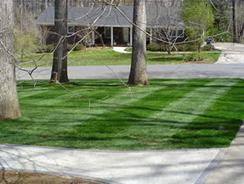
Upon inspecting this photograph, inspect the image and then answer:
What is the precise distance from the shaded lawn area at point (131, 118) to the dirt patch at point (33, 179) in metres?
1.23

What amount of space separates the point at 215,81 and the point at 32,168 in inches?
533

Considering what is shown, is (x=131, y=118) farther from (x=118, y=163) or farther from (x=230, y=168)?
(x=230, y=168)

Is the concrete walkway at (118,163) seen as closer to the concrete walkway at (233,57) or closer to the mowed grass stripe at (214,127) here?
the mowed grass stripe at (214,127)

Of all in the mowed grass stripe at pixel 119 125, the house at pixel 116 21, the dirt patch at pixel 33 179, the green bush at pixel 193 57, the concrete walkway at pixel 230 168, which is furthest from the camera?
the green bush at pixel 193 57

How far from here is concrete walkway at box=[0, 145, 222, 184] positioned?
696 centimetres

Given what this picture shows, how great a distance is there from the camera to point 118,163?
25.3 ft

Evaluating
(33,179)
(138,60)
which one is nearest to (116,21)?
(33,179)

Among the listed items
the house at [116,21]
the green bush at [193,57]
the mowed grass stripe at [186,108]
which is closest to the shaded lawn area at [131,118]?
the mowed grass stripe at [186,108]

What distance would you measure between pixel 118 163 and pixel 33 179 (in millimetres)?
1334

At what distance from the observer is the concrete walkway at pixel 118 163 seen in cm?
696

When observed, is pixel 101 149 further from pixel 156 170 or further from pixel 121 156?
pixel 156 170

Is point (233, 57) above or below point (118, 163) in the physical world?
above

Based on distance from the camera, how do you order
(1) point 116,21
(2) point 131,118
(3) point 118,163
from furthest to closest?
(2) point 131,118 < (3) point 118,163 < (1) point 116,21

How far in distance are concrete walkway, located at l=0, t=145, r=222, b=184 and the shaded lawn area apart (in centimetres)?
46
